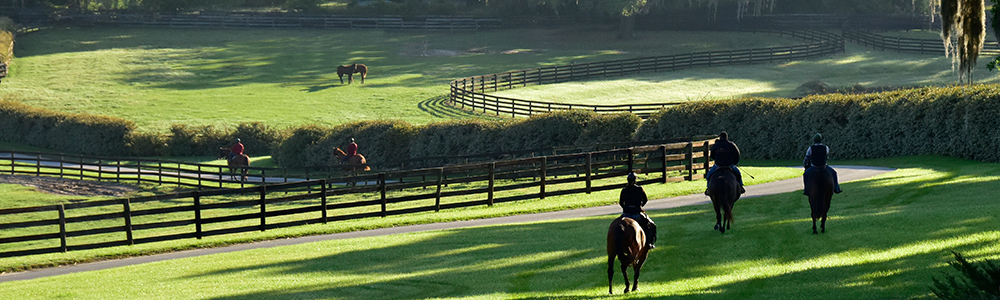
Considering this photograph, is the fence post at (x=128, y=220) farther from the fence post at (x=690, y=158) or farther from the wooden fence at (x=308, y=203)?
the fence post at (x=690, y=158)

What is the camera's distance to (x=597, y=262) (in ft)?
46.8

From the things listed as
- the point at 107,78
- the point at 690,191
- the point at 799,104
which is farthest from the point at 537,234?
the point at 107,78

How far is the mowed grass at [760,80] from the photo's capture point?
5291cm

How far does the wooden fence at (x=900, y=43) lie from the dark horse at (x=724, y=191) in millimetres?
53630

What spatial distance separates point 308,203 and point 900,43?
179 feet

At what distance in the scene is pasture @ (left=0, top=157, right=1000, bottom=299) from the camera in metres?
12.1

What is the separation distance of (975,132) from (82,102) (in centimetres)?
4834

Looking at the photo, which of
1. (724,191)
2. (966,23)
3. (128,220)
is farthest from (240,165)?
(966,23)

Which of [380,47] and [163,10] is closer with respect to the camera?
[380,47]

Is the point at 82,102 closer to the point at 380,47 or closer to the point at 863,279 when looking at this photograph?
the point at 380,47

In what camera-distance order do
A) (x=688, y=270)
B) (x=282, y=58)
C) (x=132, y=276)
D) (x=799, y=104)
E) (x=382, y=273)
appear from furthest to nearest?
(x=282, y=58) → (x=799, y=104) → (x=132, y=276) → (x=382, y=273) → (x=688, y=270)

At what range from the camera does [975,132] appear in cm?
2747

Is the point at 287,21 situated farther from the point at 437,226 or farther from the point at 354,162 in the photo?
the point at 437,226

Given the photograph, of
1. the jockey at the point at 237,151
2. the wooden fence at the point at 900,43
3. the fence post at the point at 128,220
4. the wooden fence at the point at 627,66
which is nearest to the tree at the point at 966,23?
the fence post at the point at 128,220
